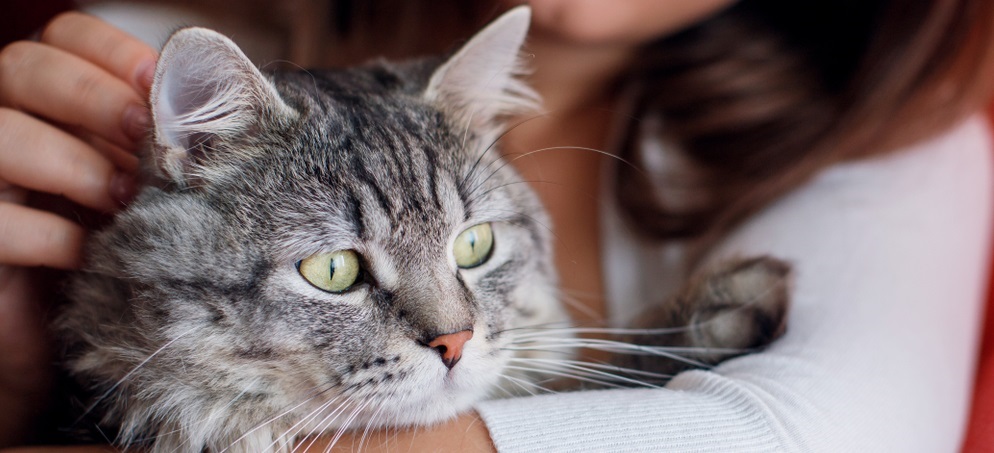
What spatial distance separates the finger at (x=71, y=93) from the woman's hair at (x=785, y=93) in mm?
1084

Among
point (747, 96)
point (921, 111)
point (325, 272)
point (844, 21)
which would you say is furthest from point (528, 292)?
point (844, 21)

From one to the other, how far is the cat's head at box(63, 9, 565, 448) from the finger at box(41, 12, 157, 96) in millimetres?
221

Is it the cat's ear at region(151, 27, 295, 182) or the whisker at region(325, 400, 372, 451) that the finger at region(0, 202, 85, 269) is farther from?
the whisker at region(325, 400, 372, 451)

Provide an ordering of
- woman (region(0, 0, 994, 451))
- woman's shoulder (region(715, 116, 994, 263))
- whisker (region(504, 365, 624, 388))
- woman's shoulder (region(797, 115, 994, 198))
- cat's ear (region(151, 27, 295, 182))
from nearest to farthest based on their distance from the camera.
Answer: cat's ear (region(151, 27, 295, 182)) → woman (region(0, 0, 994, 451)) → whisker (region(504, 365, 624, 388)) → woman's shoulder (region(715, 116, 994, 263)) → woman's shoulder (region(797, 115, 994, 198))

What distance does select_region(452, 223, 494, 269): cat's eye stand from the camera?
101 cm

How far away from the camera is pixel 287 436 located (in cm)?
94

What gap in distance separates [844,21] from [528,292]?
1.19m

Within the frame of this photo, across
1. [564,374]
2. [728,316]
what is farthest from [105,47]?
[728,316]

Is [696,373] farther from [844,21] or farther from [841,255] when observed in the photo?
[844,21]

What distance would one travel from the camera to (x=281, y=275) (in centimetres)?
87

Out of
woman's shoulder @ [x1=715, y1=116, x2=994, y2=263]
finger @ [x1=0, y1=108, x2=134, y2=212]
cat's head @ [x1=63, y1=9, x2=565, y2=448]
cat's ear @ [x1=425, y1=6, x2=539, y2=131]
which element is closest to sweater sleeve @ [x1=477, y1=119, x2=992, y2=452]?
woman's shoulder @ [x1=715, y1=116, x2=994, y2=263]

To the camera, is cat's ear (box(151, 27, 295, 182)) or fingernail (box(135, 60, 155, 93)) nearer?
cat's ear (box(151, 27, 295, 182))

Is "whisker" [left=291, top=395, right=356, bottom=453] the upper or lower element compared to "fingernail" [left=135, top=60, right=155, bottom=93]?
lower

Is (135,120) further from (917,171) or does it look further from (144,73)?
(917,171)
